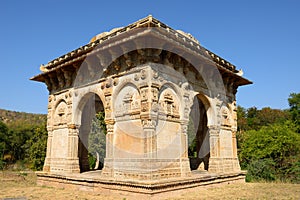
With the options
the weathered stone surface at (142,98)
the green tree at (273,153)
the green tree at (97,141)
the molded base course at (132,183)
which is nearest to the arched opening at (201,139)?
the weathered stone surface at (142,98)

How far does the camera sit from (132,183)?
7.38 m

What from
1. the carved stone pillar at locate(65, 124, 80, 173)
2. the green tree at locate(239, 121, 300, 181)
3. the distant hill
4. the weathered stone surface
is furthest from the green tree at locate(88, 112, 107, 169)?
the distant hill

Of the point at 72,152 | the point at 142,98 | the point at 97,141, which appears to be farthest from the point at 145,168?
the point at 97,141

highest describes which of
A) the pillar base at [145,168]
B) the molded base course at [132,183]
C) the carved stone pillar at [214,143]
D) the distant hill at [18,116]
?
the distant hill at [18,116]

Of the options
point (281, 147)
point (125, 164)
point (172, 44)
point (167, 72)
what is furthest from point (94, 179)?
point (281, 147)

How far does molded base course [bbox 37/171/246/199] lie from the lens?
281 inches

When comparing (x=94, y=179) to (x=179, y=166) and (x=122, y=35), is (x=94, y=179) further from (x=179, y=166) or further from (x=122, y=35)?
(x=122, y=35)

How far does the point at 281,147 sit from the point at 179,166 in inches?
448

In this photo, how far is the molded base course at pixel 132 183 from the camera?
715 centimetres

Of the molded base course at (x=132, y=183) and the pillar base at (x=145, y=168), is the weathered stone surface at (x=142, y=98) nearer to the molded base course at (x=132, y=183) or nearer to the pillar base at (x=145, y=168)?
the pillar base at (x=145, y=168)

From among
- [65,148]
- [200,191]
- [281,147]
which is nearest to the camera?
[200,191]

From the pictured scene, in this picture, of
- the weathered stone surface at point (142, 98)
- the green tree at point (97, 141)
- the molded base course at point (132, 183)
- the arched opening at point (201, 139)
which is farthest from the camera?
the green tree at point (97, 141)

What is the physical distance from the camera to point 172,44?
8305 mm

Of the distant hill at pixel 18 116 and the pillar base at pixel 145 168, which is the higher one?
the distant hill at pixel 18 116
